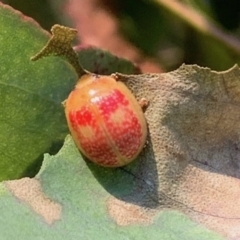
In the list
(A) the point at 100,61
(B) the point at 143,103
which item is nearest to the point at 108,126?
(B) the point at 143,103

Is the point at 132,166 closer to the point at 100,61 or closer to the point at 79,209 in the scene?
the point at 79,209

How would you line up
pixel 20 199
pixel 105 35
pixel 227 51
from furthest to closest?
pixel 105 35 → pixel 227 51 → pixel 20 199

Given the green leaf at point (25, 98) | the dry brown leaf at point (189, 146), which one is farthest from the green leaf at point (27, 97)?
the dry brown leaf at point (189, 146)

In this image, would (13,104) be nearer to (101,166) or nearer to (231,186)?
A: (101,166)

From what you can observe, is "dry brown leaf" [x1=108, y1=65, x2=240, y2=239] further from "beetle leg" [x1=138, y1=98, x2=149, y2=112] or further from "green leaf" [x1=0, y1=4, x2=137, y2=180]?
"green leaf" [x1=0, y1=4, x2=137, y2=180]

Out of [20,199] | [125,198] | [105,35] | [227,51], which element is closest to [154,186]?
[125,198]

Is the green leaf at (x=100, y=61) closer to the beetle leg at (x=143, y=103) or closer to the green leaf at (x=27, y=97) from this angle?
the green leaf at (x=27, y=97)
